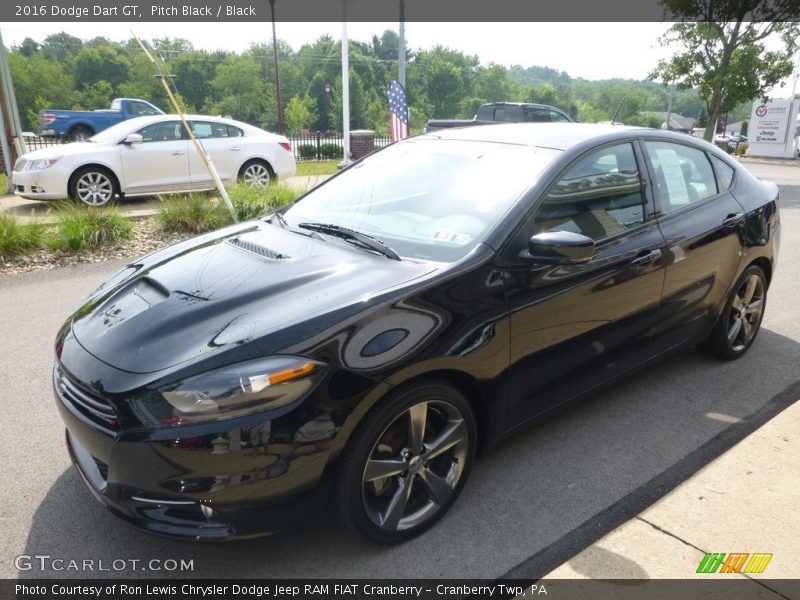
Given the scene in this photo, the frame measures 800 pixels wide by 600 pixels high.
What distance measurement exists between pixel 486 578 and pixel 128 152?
10380 millimetres

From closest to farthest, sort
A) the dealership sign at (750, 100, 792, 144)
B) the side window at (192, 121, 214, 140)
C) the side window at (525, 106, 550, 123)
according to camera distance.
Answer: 1. the side window at (192, 121, 214, 140)
2. the side window at (525, 106, 550, 123)
3. the dealership sign at (750, 100, 792, 144)

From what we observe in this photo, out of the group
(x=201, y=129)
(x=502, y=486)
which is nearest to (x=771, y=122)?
(x=201, y=129)

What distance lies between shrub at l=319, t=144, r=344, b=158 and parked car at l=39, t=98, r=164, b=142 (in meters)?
7.22

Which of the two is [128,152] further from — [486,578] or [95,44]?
[95,44]

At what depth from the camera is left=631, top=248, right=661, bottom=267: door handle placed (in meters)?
3.34

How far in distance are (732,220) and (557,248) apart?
1987mm

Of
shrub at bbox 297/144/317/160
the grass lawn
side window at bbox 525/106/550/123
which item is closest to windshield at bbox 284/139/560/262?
the grass lawn

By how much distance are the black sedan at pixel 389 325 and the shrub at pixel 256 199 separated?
5.19 metres

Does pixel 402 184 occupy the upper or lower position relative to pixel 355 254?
upper

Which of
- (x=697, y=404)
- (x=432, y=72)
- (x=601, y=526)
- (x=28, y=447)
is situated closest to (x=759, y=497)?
(x=601, y=526)

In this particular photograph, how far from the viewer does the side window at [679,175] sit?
3693mm

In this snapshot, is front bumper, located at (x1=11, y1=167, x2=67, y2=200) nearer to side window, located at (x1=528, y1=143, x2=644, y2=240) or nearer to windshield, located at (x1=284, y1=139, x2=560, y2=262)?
windshield, located at (x1=284, y1=139, x2=560, y2=262)

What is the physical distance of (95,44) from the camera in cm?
9200

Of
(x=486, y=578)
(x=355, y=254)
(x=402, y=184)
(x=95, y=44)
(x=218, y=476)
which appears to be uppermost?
(x=95, y=44)
